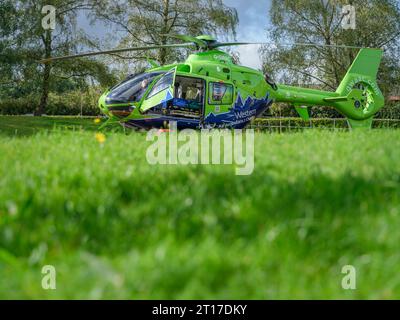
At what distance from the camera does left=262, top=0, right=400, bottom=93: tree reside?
Answer: 2942 centimetres

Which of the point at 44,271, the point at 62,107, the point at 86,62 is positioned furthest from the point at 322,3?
the point at 44,271

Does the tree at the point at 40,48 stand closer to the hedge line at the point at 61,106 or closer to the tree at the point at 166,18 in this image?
the tree at the point at 166,18

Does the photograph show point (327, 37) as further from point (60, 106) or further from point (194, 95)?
point (60, 106)

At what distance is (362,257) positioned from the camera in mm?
2664

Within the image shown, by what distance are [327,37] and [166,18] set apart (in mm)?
11163

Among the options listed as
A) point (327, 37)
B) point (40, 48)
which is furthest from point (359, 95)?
point (40, 48)

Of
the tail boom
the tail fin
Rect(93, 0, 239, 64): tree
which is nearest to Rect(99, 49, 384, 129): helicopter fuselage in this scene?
the tail boom

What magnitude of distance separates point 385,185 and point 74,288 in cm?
255

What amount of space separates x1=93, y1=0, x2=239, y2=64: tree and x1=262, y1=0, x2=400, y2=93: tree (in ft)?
14.8

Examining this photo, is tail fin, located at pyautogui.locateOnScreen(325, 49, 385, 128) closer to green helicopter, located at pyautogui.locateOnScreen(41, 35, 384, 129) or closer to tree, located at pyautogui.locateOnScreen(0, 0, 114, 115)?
green helicopter, located at pyautogui.locateOnScreen(41, 35, 384, 129)

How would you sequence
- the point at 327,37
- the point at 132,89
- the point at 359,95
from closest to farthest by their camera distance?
the point at 132,89 → the point at 359,95 → the point at 327,37

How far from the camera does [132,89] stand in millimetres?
12414
